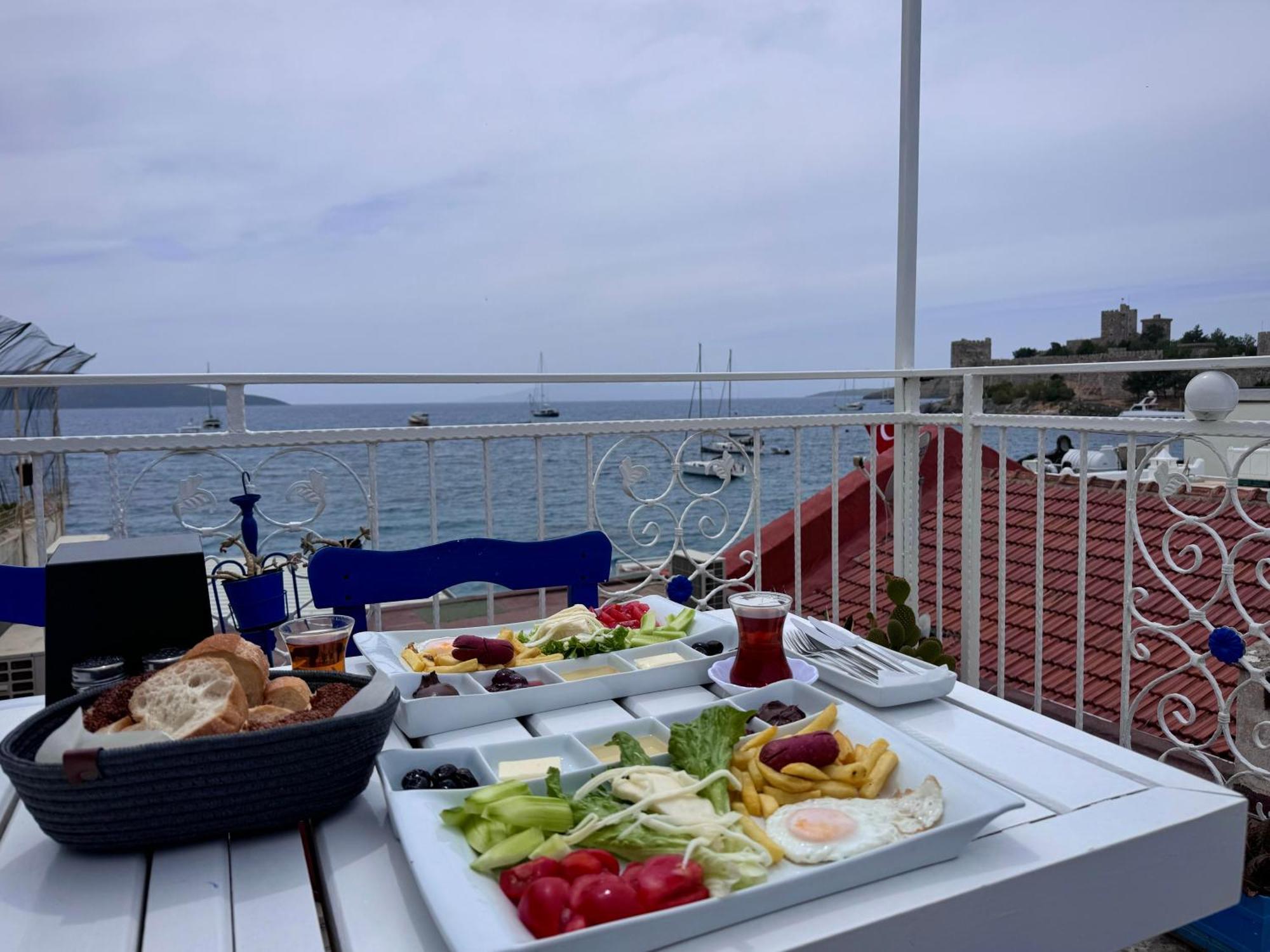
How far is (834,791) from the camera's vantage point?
34.6 inches

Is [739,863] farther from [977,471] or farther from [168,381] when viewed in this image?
[977,471]

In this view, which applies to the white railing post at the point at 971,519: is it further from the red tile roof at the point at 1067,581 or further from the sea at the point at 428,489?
the red tile roof at the point at 1067,581

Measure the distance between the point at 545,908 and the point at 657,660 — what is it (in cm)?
74

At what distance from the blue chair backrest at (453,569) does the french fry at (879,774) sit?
1201 millimetres

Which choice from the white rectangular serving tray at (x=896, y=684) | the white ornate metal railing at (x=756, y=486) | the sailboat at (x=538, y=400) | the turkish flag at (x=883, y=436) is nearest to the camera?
the white rectangular serving tray at (x=896, y=684)

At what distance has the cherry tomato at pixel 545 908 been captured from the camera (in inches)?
25.5

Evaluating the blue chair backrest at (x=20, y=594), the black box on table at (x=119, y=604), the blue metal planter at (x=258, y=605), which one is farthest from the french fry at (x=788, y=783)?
the blue chair backrest at (x=20, y=594)

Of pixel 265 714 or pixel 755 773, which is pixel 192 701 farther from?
pixel 755 773

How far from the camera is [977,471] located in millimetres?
3236

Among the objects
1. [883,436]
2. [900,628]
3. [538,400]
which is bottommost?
[900,628]

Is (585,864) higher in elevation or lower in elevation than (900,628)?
higher

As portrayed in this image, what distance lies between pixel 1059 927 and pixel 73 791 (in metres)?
0.94

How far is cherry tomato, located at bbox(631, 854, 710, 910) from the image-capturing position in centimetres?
67

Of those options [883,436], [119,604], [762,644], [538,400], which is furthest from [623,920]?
[538,400]
